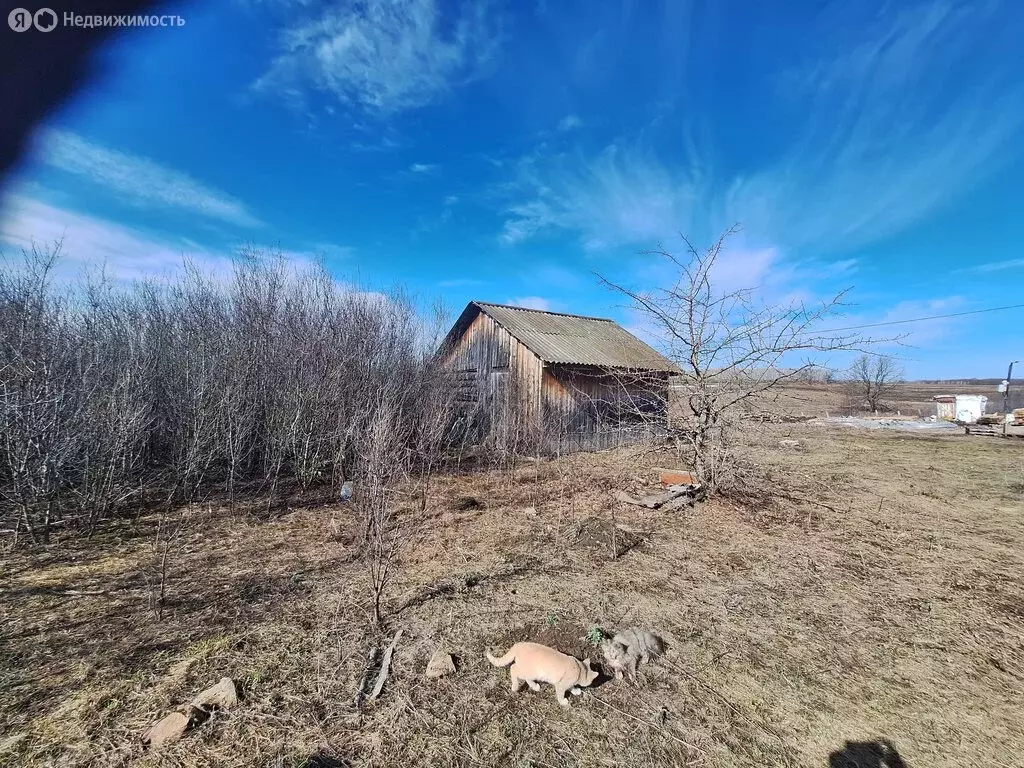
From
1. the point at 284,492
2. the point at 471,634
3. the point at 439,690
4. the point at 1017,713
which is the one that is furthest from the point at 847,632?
the point at 284,492

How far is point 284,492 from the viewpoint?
8.02 meters

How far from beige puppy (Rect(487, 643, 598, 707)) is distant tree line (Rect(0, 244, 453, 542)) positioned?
178 centimetres

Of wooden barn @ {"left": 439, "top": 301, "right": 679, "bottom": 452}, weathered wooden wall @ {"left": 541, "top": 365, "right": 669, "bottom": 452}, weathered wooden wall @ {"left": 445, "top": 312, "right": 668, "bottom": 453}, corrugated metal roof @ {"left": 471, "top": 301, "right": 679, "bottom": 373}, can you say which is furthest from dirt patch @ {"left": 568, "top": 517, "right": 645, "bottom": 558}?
corrugated metal roof @ {"left": 471, "top": 301, "right": 679, "bottom": 373}

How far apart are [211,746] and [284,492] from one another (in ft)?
20.7

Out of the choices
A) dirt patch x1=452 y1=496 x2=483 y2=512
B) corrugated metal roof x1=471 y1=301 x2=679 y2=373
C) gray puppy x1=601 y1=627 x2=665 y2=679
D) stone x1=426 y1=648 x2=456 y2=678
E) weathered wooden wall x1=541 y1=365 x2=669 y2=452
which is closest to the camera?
stone x1=426 y1=648 x2=456 y2=678

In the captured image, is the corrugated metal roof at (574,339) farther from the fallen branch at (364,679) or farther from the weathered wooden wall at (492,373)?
the fallen branch at (364,679)

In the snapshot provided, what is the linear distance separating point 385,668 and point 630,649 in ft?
5.80

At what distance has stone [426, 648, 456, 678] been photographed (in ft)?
9.59

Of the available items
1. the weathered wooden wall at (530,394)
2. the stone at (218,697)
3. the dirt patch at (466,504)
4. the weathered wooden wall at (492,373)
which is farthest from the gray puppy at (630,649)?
the weathered wooden wall at (492,373)

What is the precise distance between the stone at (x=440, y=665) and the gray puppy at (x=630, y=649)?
3.75ft

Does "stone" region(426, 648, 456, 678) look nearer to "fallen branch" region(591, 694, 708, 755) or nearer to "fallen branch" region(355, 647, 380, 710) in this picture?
"fallen branch" region(355, 647, 380, 710)

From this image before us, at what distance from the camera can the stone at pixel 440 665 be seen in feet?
9.59

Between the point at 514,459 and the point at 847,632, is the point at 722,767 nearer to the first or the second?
the point at 847,632

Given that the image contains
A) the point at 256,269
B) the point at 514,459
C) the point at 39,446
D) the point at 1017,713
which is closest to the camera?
the point at 1017,713
